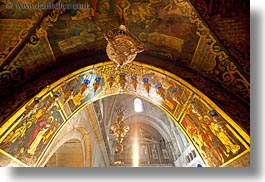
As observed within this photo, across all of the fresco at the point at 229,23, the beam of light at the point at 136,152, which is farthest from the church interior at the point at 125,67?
the beam of light at the point at 136,152

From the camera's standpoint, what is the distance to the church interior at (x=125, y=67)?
4.29 metres

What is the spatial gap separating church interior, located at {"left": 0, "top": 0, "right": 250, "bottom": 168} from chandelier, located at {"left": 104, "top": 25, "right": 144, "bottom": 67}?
0.02 metres

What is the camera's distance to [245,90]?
4234 mm

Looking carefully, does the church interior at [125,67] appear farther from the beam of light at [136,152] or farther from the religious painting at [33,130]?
the beam of light at [136,152]

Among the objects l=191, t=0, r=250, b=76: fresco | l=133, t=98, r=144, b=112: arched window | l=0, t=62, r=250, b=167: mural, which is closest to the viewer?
l=191, t=0, r=250, b=76: fresco

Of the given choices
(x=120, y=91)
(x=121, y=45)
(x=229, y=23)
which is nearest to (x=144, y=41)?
(x=121, y=45)

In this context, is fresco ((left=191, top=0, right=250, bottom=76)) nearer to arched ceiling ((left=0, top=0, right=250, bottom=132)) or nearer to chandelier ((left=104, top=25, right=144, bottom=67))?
arched ceiling ((left=0, top=0, right=250, bottom=132))

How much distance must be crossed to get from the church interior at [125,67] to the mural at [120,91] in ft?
0.06

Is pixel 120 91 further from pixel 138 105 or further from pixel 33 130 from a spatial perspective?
pixel 138 105

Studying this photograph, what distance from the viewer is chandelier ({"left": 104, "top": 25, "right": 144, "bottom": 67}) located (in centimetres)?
439

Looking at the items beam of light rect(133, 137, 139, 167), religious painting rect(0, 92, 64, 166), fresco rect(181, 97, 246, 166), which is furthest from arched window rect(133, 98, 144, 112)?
religious painting rect(0, 92, 64, 166)

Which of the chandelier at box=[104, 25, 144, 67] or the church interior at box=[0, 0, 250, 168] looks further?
the chandelier at box=[104, 25, 144, 67]

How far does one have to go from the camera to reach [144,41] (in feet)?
16.9

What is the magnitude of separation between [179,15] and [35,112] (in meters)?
2.98
